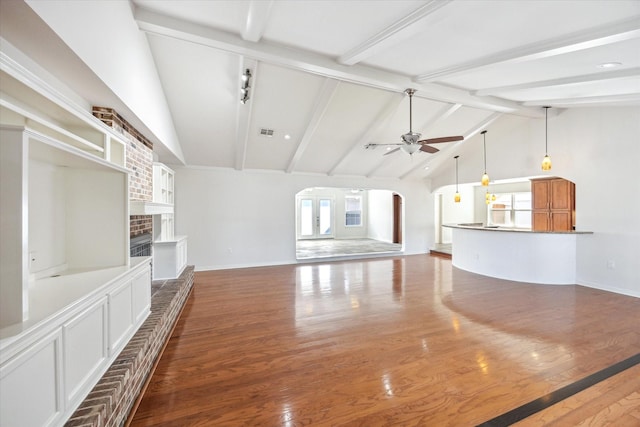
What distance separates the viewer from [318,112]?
16.3ft

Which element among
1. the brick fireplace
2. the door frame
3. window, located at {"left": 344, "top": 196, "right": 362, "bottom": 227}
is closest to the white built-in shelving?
the brick fireplace

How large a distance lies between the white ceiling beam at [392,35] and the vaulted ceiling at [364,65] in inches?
0.5

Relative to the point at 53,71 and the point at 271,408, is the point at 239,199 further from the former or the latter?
the point at 271,408

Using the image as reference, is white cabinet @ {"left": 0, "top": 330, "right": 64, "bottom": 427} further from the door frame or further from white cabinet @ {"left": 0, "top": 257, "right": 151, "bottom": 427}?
the door frame

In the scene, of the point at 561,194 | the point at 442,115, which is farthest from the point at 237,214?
the point at 561,194

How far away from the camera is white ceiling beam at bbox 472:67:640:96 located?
3316 mm

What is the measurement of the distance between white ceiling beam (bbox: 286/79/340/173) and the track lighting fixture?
1188 mm

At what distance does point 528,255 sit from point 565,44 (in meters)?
4.05

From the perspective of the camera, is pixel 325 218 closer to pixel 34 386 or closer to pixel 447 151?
pixel 447 151

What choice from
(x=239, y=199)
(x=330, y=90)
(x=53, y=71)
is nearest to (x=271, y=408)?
(x=53, y=71)

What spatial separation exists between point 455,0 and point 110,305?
3579mm

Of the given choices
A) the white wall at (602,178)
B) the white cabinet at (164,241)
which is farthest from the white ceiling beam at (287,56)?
the white cabinet at (164,241)

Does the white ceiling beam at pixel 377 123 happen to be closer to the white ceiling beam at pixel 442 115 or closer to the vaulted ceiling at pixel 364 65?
the vaulted ceiling at pixel 364 65

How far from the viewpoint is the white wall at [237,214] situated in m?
6.70
